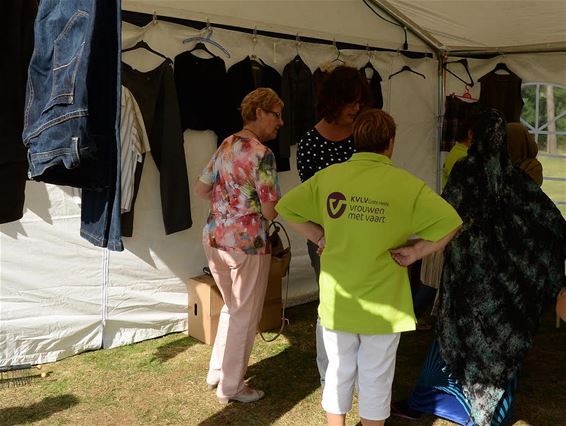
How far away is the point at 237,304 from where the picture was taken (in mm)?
3256

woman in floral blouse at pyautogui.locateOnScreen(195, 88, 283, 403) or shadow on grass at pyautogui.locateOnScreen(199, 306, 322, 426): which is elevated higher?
woman in floral blouse at pyautogui.locateOnScreen(195, 88, 283, 403)

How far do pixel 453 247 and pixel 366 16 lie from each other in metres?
3.01

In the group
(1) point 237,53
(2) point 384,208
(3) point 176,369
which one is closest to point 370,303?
(2) point 384,208

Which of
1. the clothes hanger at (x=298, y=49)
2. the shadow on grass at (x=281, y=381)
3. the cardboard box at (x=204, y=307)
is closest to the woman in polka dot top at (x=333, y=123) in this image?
the shadow on grass at (x=281, y=381)

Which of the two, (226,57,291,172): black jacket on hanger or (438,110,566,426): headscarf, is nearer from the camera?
(438,110,566,426): headscarf

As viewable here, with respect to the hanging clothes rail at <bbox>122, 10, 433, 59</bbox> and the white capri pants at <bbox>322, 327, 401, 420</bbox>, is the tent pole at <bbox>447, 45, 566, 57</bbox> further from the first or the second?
the white capri pants at <bbox>322, 327, 401, 420</bbox>

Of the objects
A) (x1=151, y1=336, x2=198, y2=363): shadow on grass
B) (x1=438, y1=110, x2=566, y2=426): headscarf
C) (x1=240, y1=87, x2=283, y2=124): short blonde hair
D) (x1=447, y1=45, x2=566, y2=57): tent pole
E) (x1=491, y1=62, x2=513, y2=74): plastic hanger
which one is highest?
(x1=447, y1=45, x2=566, y2=57): tent pole

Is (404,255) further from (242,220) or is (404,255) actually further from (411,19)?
(411,19)

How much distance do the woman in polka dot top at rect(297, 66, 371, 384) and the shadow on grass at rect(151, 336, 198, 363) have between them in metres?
1.23

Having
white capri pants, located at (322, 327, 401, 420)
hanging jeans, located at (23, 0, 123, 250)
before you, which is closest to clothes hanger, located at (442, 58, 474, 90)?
white capri pants, located at (322, 327, 401, 420)

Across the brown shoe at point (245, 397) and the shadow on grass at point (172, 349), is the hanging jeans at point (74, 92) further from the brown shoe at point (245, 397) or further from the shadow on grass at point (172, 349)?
the shadow on grass at point (172, 349)

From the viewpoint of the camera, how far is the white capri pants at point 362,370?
2.54 meters

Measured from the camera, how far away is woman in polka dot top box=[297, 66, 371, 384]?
3148mm

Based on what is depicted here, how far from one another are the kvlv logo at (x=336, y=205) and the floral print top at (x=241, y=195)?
0.61 m
